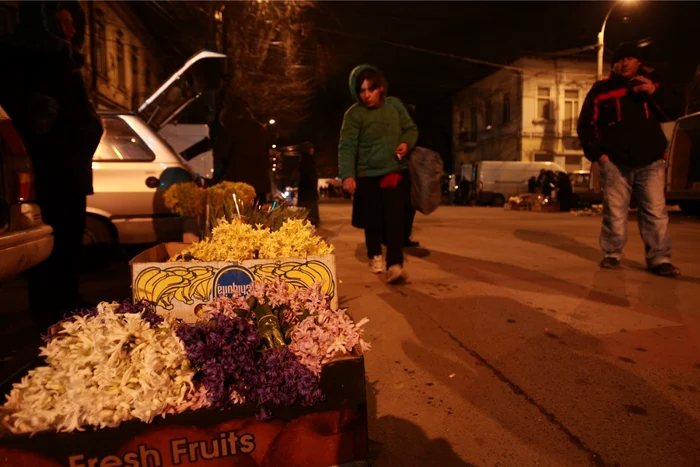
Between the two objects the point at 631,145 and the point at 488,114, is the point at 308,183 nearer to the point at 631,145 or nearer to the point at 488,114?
the point at 631,145

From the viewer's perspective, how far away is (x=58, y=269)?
3.62 m

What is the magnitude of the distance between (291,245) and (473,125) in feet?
143

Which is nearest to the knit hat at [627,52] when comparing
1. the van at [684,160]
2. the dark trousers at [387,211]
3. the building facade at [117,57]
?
the dark trousers at [387,211]

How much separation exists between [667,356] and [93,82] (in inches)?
785

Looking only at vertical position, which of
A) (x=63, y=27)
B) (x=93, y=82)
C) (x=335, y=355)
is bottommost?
(x=335, y=355)

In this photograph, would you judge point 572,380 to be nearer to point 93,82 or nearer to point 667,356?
point 667,356

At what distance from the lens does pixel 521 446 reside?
207 cm

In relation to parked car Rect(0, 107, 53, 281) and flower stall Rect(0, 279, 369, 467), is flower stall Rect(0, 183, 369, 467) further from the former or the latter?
parked car Rect(0, 107, 53, 281)

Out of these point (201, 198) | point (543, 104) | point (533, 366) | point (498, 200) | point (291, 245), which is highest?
point (543, 104)

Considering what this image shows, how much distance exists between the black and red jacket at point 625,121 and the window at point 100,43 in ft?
62.9

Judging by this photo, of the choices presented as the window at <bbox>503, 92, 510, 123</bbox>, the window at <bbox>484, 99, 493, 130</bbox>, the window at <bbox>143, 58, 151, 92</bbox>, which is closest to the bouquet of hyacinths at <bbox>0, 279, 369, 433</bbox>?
the window at <bbox>143, 58, 151, 92</bbox>

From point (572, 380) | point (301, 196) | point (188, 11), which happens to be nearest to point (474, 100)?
point (188, 11)

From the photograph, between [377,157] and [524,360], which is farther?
[377,157]

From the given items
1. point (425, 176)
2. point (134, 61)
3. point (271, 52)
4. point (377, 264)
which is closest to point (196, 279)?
point (377, 264)
